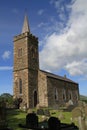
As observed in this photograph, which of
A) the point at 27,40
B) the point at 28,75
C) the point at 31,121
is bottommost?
the point at 31,121

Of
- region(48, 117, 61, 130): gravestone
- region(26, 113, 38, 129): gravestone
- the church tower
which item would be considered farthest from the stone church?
region(48, 117, 61, 130): gravestone

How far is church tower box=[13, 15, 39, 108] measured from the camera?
42.7 m

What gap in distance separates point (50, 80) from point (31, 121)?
3225 centimetres

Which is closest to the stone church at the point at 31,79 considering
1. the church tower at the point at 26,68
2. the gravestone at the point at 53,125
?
the church tower at the point at 26,68

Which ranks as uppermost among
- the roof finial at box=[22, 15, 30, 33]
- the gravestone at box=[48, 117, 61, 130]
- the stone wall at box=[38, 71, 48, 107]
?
the roof finial at box=[22, 15, 30, 33]

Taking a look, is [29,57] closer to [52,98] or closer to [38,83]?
[38,83]

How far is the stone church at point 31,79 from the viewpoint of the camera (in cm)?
4283

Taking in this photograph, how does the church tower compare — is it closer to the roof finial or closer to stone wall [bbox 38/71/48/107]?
the roof finial

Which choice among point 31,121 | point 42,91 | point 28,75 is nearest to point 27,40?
point 28,75

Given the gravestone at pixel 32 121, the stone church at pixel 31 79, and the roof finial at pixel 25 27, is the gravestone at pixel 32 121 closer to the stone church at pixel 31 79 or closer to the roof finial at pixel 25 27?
the stone church at pixel 31 79

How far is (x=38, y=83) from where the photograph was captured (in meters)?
44.8

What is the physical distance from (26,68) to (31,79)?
2.15m

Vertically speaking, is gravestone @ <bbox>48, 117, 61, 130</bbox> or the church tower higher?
the church tower

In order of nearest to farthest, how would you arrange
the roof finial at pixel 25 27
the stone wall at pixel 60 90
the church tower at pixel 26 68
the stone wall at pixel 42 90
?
the church tower at pixel 26 68 → the stone wall at pixel 42 90 → the stone wall at pixel 60 90 → the roof finial at pixel 25 27
